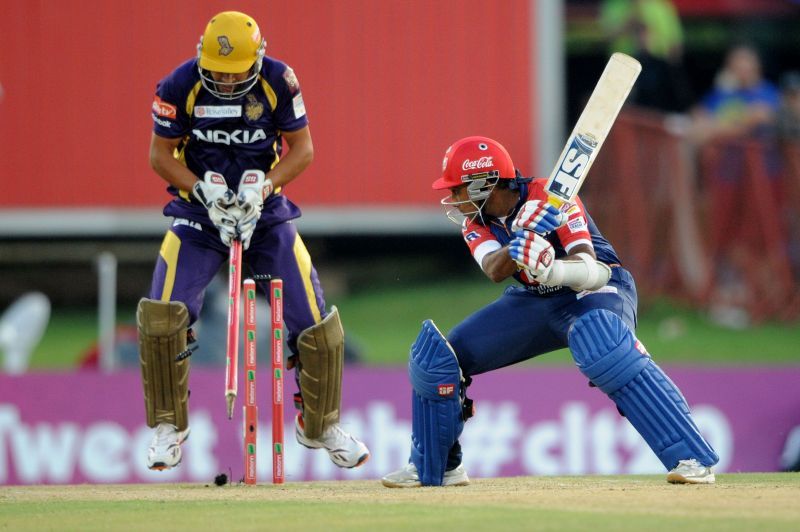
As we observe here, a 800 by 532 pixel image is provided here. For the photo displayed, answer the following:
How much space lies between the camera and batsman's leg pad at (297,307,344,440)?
7.25m

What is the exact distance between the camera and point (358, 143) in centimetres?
1451

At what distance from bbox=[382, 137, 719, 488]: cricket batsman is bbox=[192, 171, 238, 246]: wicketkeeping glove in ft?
3.11

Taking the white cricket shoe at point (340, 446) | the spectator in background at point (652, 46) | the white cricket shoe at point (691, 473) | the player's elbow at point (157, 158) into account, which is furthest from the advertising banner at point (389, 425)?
the spectator in background at point (652, 46)

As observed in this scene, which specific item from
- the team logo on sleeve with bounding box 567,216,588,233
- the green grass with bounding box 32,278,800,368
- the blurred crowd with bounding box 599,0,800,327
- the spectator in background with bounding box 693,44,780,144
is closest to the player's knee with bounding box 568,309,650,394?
the team logo on sleeve with bounding box 567,216,588,233

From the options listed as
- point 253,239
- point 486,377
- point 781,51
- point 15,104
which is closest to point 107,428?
point 486,377

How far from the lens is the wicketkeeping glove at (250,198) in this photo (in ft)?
22.6

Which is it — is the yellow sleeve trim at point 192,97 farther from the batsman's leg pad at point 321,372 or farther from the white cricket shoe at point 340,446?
the white cricket shoe at point 340,446

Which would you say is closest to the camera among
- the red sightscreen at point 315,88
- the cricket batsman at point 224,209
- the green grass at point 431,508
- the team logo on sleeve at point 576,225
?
the green grass at point 431,508

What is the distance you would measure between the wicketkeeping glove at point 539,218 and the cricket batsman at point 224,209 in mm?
1223

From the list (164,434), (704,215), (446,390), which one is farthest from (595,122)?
(704,215)

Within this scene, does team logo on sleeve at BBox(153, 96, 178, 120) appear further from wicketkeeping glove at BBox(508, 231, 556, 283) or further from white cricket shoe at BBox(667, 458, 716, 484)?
white cricket shoe at BBox(667, 458, 716, 484)

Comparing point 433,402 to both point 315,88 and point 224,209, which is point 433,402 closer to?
point 224,209

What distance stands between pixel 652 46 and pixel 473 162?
25.9 ft

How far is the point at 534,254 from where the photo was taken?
6.39 m
